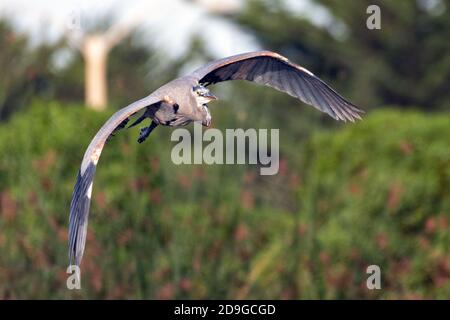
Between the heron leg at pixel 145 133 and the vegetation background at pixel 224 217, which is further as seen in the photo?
the vegetation background at pixel 224 217

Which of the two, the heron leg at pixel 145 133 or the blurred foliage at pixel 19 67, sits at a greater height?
the blurred foliage at pixel 19 67

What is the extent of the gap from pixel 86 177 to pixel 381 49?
20778 millimetres

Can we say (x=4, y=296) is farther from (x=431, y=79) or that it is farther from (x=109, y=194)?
(x=431, y=79)

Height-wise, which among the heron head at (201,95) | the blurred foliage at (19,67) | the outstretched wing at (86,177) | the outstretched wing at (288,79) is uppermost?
the blurred foliage at (19,67)

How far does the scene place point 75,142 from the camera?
1103cm

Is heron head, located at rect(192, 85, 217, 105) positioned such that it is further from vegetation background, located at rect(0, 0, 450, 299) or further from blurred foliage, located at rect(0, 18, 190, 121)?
blurred foliage, located at rect(0, 18, 190, 121)

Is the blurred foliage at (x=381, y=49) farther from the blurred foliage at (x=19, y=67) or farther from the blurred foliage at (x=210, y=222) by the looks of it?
the blurred foliage at (x=210, y=222)

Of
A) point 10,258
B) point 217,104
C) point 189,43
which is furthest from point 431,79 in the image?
point 10,258

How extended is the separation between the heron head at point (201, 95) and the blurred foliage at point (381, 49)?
60.9 ft

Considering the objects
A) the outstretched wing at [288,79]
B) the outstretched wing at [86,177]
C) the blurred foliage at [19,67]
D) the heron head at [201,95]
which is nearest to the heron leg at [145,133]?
the outstretched wing at [86,177]

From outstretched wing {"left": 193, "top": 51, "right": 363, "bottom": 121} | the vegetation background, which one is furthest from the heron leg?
the vegetation background

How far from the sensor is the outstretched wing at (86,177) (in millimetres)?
5965

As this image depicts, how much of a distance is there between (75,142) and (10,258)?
5.13 ft
